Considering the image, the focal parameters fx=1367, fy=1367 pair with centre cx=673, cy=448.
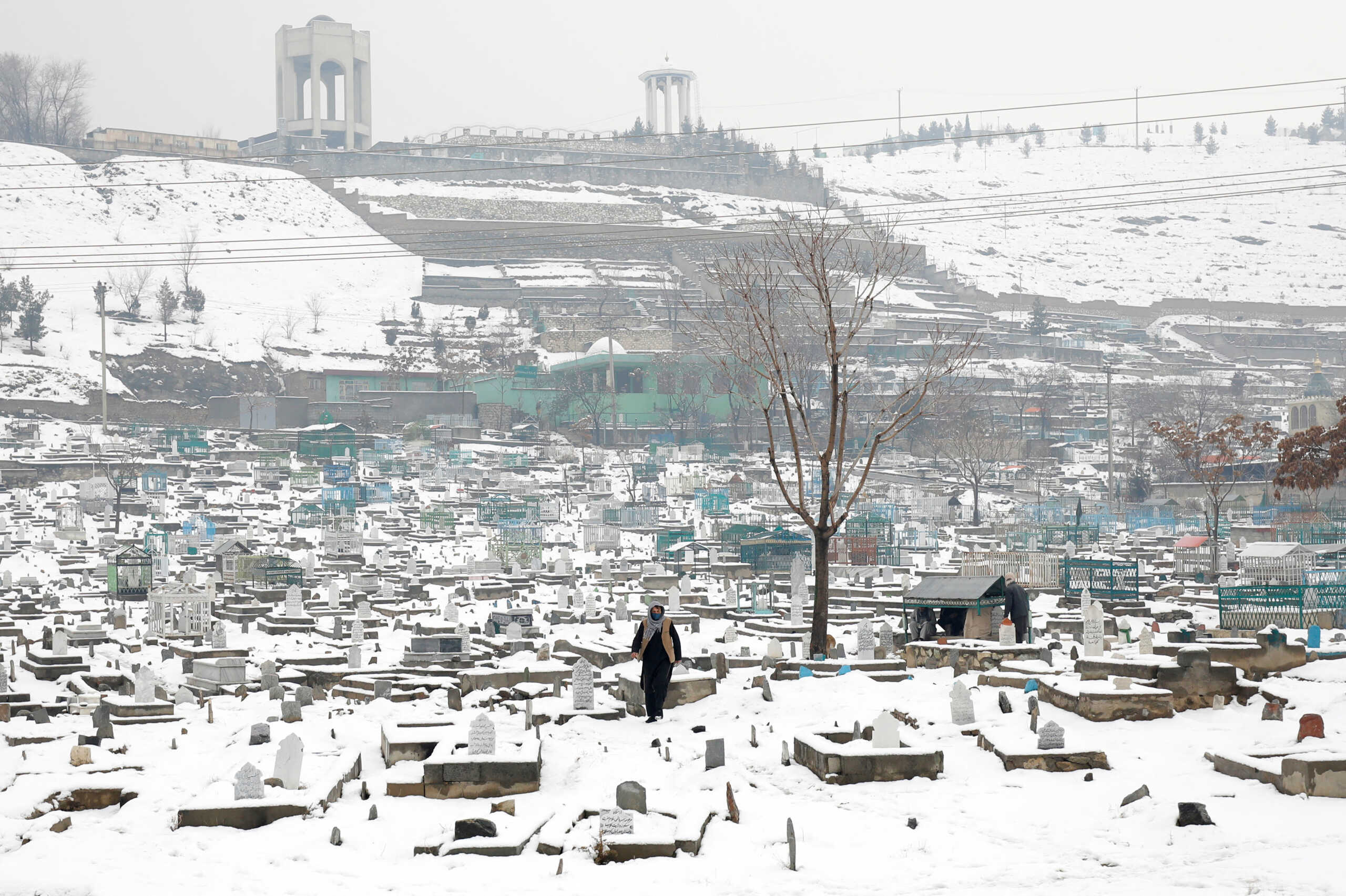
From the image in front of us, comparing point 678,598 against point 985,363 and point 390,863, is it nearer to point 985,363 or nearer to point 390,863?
point 390,863

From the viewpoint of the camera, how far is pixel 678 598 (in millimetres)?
24734

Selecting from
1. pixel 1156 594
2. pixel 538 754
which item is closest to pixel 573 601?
pixel 1156 594

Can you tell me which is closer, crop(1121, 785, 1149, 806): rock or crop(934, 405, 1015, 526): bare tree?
crop(1121, 785, 1149, 806): rock

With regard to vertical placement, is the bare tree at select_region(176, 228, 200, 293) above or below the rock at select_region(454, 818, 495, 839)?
above

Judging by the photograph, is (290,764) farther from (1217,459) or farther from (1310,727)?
(1217,459)

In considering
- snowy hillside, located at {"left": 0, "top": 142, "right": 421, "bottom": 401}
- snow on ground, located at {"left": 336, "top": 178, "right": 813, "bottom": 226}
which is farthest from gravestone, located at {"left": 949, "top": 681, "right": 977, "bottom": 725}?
snow on ground, located at {"left": 336, "top": 178, "right": 813, "bottom": 226}

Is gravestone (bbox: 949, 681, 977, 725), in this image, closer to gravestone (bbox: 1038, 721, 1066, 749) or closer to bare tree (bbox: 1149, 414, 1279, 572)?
gravestone (bbox: 1038, 721, 1066, 749)

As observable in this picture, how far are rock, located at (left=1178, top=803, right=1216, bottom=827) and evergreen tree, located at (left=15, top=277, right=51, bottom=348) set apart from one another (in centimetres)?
7378

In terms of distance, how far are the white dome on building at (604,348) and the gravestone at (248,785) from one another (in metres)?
64.9

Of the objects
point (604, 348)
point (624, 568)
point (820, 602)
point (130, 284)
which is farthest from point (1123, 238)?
point (820, 602)

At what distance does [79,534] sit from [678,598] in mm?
21062

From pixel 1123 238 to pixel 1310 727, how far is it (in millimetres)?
158708

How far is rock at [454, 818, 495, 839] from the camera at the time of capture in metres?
9.23

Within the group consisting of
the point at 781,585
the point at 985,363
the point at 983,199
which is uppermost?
the point at 983,199
